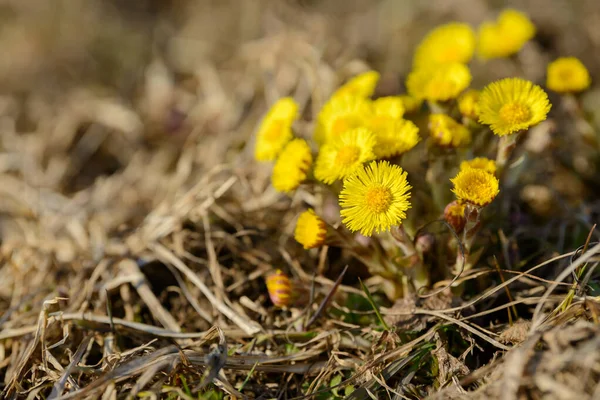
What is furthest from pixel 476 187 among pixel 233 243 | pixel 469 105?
pixel 233 243

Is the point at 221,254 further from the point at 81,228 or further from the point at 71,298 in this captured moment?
the point at 81,228

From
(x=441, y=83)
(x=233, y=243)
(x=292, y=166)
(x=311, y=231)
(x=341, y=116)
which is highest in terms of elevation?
(x=441, y=83)

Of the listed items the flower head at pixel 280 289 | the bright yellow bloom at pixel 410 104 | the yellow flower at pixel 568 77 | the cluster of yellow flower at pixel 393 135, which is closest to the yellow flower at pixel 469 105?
the cluster of yellow flower at pixel 393 135

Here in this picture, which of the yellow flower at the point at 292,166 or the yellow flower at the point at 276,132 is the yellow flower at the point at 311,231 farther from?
the yellow flower at the point at 276,132

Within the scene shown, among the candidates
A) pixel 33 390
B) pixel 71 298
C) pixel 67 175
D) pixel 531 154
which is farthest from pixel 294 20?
pixel 33 390

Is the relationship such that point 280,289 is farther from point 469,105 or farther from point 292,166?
point 469,105

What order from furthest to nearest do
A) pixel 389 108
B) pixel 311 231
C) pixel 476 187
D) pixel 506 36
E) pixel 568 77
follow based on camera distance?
pixel 506 36, pixel 568 77, pixel 389 108, pixel 311 231, pixel 476 187

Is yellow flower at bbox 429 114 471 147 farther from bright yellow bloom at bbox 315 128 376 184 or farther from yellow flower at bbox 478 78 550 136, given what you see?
bright yellow bloom at bbox 315 128 376 184
